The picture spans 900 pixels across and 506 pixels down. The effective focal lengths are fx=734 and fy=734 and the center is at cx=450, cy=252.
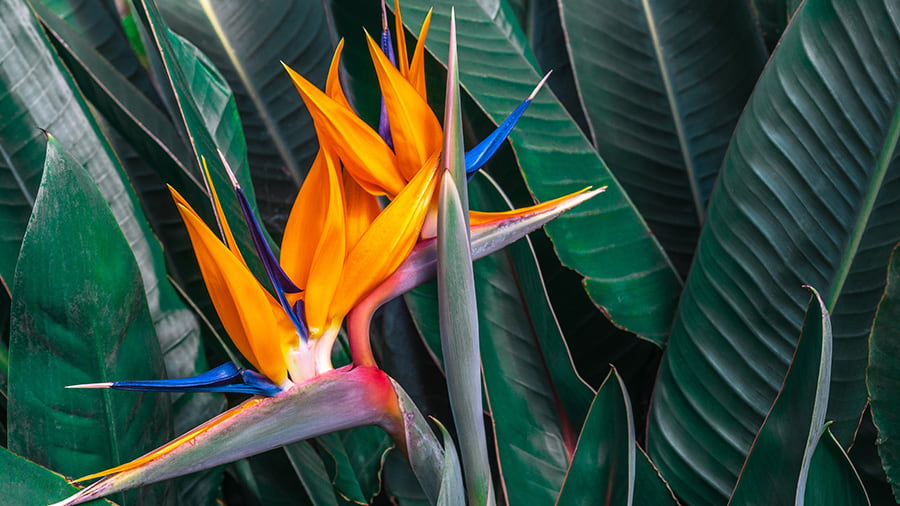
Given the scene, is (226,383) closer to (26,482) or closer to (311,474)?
(26,482)

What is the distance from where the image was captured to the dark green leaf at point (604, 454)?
1.46 ft

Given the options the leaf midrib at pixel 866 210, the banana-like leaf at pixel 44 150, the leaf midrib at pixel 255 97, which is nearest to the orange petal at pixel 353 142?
the banana-like leaf at pixel 44 150

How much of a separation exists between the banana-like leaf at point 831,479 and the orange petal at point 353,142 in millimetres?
271

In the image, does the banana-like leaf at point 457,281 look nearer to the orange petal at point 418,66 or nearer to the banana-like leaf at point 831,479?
the orange petal at point 418,66

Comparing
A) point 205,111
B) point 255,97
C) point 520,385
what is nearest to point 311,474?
point 520,385

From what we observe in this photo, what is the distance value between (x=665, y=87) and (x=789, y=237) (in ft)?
0.86

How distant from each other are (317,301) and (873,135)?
479 millimetres

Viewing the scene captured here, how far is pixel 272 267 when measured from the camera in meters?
0.33

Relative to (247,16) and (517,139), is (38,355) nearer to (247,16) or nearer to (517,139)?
(517,139)

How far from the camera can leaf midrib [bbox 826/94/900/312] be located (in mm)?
574

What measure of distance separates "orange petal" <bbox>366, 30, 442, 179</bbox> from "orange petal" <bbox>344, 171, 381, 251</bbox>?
0.02 meters

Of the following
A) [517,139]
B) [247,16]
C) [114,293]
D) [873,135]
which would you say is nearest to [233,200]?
[114,293]

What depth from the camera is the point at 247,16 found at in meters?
0.85

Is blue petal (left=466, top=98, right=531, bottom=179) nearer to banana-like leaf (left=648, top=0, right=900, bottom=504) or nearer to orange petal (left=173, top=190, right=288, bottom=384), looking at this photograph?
orange petal (left=173, top=190, right=288, bottom=384)
